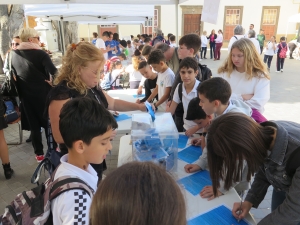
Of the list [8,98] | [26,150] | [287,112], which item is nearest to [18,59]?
[8,98]

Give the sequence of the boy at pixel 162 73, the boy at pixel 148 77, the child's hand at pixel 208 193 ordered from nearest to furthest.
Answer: the child's hand at pixel 208 193
the boy at pixel 162 73
the boy at pixel 148 77

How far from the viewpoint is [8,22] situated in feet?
20.3

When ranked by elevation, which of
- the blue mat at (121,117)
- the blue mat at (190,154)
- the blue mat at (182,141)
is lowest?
the blue mat at (121,117)

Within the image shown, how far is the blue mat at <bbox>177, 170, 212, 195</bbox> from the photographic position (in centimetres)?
142

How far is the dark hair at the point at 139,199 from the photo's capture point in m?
0.54

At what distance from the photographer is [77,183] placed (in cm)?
91

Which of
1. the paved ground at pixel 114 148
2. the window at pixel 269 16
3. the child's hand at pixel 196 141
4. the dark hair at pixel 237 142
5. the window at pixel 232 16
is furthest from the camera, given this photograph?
the window at pixel 269 16

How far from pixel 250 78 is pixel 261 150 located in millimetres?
1341

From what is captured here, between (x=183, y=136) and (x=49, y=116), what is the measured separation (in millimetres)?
1176

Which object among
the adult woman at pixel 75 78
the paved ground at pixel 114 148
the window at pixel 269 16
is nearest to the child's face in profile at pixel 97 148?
the adult woman at pixel 75 78

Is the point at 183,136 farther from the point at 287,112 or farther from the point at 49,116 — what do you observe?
the point at 287,112

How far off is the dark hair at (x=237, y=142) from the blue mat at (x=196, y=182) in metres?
0.38

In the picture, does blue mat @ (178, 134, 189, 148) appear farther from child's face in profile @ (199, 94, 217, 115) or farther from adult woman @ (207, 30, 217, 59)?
adult woman @ (207, 30, 217, 59)

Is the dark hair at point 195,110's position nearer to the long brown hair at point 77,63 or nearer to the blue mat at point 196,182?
the blue mat at point 196,182
